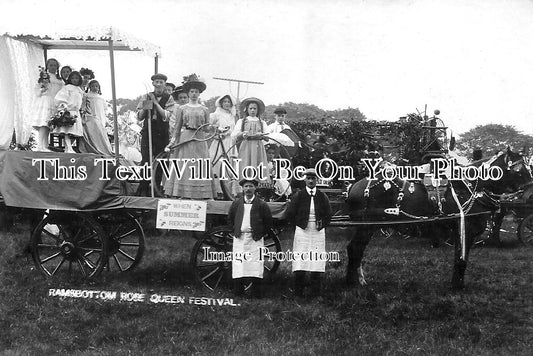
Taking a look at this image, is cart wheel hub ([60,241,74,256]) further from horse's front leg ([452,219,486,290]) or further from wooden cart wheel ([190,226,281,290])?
horse's front leg ([452,219,486,290])

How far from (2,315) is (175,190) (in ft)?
8.62

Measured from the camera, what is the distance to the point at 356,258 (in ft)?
25.4

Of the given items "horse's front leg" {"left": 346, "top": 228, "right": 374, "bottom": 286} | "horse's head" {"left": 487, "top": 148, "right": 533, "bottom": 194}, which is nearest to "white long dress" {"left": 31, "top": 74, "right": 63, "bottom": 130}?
"horse's front leg" {"left": 346, "top": 228, "right": 374, "bottom": 286}

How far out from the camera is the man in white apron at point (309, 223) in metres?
6.84

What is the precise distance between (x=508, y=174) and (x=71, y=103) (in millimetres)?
Result: 6910

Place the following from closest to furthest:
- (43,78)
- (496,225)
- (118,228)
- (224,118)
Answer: (118,228) < (43,78) < (224,118) < (496,225)

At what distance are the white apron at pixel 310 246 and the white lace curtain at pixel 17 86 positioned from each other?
471 centimetres

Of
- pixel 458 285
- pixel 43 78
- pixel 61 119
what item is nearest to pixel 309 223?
pixel 458 285

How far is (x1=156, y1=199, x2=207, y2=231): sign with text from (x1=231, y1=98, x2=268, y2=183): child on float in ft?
4.07

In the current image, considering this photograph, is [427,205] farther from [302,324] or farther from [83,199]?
[83,199]

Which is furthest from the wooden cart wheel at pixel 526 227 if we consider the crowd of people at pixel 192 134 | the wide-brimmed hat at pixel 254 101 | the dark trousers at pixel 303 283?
the wide-brimmed hat at pixel 254 101

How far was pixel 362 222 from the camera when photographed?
7.50 meters

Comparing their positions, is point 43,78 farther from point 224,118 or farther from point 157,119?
point 224,118

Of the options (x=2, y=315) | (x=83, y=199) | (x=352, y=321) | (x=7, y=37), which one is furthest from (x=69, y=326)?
(x=7, y=37)
